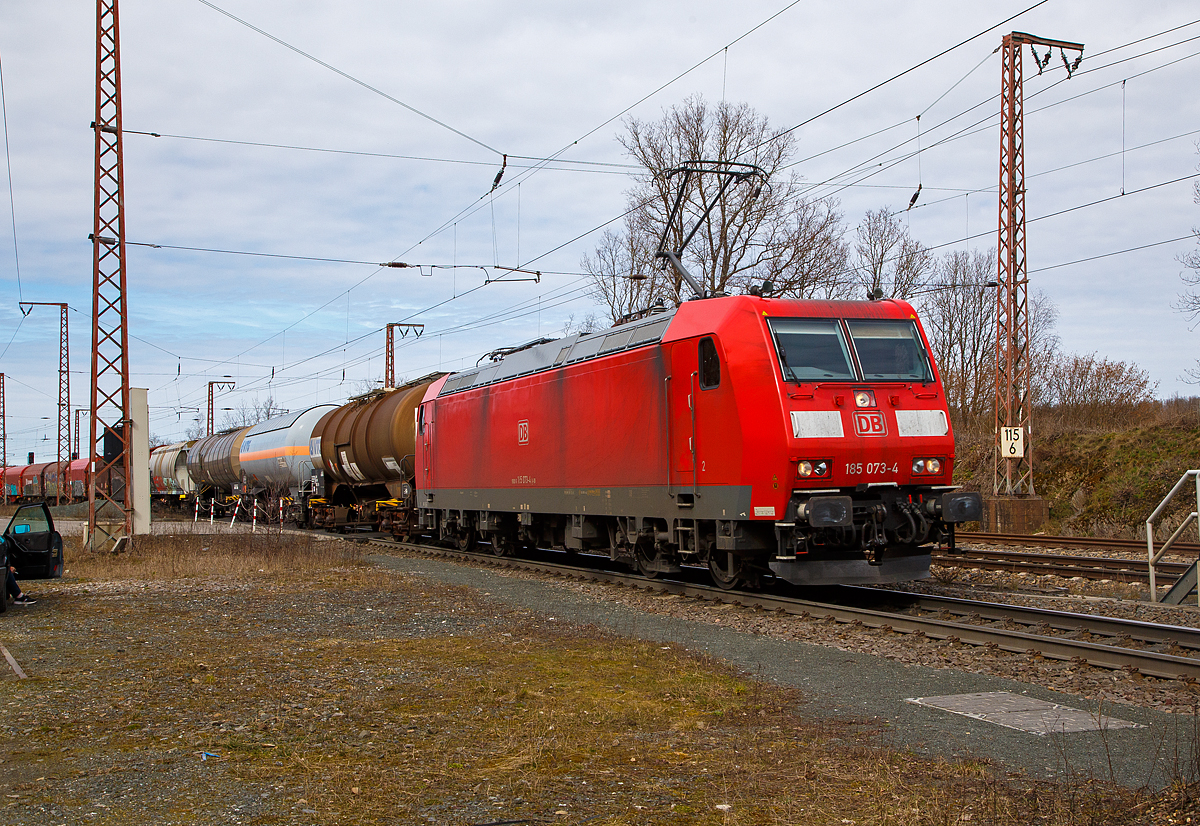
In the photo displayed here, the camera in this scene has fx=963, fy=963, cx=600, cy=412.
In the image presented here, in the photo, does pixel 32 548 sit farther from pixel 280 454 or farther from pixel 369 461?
pixel 280 454

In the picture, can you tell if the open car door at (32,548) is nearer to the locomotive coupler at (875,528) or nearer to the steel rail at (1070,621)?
the locomotive coupler at (875,528)

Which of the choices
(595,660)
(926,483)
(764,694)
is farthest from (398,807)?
(926,483)

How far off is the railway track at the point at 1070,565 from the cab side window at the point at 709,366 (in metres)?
4.21

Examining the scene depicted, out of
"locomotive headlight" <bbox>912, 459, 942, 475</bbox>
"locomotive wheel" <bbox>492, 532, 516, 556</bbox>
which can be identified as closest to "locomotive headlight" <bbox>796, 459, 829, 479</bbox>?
"locomotive headlight" <bbox>912, 459, 942, 475</bbox>

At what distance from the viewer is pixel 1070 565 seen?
49.5ft

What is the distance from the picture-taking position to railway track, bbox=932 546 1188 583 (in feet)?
43.7

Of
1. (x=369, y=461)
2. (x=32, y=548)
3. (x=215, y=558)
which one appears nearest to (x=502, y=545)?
(x=215, y=558)

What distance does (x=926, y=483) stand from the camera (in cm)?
1118

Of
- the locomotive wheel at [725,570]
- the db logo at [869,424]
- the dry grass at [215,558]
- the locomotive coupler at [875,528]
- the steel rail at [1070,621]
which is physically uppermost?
the db logo at [869,424]

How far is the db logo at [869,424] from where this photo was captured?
1080 cm

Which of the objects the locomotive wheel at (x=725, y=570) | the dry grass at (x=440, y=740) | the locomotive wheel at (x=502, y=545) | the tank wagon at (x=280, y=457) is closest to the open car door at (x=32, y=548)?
the dry grass at (x=440, y=740)

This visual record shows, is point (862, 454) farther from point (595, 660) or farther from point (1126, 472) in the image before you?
point (1126, 472)

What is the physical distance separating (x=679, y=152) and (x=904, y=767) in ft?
95.6

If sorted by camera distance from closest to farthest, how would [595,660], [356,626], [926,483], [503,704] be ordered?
[503,704] < [595,660] < [356,626] < [926,483]
